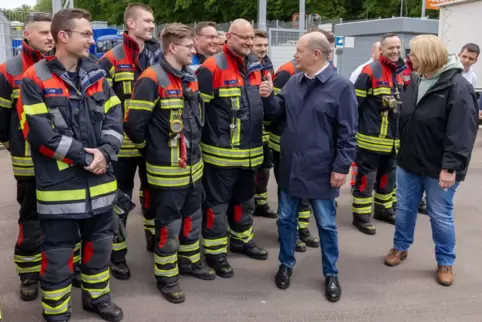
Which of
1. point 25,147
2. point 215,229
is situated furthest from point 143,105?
point 215,229

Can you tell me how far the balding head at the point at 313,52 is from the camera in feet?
13.3

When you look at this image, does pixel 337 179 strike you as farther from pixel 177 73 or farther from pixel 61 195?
pixel 61 195

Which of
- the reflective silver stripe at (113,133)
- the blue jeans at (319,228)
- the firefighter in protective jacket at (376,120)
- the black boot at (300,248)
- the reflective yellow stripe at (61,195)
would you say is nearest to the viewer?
the reflective yellow stripe at (61,195)

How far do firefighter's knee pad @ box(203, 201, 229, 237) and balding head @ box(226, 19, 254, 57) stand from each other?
1347mm

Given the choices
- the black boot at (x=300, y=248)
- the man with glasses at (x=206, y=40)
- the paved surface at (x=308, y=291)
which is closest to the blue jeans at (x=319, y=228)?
the paved surface at (x=308, y=291)

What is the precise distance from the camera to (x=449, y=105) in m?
4.26

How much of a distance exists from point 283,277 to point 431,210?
1414 mm

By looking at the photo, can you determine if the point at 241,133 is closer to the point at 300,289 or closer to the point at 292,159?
the point at 292,159

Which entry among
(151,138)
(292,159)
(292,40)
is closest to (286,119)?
(292,159)

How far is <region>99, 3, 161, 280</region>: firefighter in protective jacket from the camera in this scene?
4570 mm

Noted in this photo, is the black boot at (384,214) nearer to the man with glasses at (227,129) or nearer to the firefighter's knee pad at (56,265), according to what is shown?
the man with glasses at (227,129)

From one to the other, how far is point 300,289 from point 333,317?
1.67 feet

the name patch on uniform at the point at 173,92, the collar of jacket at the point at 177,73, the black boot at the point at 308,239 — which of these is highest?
the collar of jacket at the point at 177,73

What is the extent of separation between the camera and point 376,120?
5.77 m
